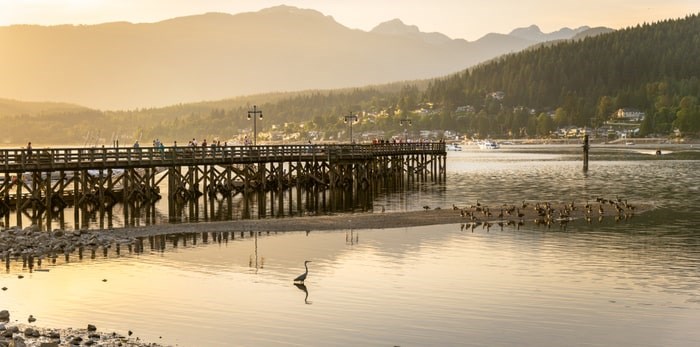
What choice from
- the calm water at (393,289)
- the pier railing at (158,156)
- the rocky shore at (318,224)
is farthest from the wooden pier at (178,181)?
the calm water at (393,289)

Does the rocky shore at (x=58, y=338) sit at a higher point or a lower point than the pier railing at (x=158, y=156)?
lower

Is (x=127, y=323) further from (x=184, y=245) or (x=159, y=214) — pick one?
(x=159, y=214)

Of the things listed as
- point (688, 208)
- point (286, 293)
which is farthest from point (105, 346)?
point (688, 208)

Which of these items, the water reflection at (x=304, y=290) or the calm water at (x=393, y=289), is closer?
the calm water at (x=393, y=289)

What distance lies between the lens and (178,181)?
7162 cm

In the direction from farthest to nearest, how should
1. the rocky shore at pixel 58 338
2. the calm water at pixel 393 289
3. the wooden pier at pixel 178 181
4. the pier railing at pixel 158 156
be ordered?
the wooden pier at pixel 178 181
the pier railing at pixel 158 156
the calm water at pixel 393 289
the rocky shore at pixel 58 338

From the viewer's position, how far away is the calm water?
27.2 meters

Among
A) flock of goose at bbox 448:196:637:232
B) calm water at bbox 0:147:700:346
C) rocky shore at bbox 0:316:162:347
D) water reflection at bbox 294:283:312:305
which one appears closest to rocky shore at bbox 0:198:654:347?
flock of goose at bbox 448:196:637:232

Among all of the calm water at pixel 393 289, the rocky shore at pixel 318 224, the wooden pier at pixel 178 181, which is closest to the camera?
the calm water at pixel 393 289

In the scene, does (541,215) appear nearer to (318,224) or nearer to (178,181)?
(318,224)

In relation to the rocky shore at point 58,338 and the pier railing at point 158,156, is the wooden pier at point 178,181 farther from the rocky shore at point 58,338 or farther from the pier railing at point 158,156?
the rocky shore at point 58,338

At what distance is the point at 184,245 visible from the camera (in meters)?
45.5

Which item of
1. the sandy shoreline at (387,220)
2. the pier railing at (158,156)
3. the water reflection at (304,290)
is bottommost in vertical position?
the water reflection at (304,290)

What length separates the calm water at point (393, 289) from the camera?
89.1 ft
